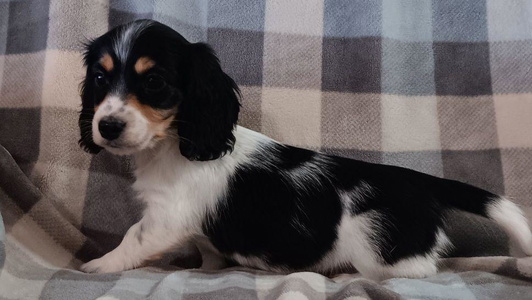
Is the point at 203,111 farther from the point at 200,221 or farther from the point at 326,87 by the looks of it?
the point at 326,87

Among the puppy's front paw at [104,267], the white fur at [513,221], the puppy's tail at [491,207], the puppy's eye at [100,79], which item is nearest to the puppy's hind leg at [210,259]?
the puppy's front paw at [104,267]

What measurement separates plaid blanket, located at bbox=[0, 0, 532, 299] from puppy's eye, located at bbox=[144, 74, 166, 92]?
0.57m

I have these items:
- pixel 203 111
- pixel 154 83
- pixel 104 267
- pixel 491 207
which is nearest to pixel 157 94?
pixel 154 83

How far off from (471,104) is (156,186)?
131 centimetres

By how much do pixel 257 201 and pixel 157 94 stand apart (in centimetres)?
48

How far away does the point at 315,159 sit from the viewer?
184 centimetres

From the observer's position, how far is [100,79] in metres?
1.63

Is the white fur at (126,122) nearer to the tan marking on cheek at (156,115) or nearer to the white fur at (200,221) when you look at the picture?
the tan marking on cheek at (156,115)

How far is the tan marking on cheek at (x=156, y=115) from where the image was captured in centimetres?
155

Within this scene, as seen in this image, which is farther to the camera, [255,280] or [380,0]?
[380,0]

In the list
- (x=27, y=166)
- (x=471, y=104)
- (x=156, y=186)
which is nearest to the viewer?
(x=156, y=186)

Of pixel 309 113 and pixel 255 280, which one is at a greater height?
pixel 309 113

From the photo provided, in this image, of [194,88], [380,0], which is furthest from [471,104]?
[194,88]

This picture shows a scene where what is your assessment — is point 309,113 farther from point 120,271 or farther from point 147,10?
point 120,271
